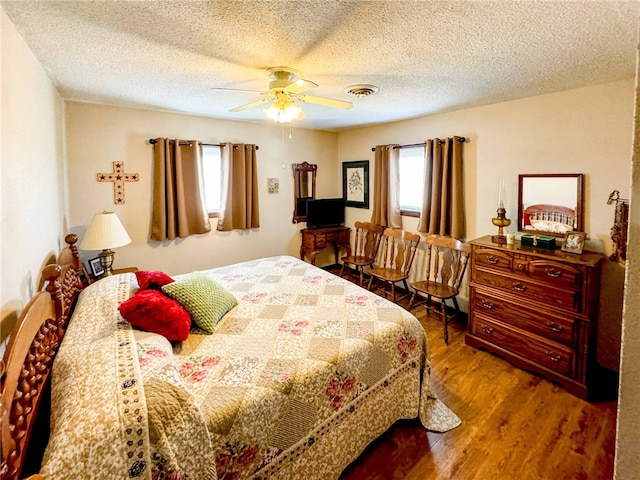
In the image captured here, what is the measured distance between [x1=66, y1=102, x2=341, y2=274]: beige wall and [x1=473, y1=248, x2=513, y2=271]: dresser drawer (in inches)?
105

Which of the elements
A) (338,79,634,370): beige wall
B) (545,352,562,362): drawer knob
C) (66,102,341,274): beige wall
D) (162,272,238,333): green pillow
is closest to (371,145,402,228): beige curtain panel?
(338,79,634,370): beige wall

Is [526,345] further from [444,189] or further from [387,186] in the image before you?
[387,186]

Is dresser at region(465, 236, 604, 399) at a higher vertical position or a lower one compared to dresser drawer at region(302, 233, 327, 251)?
lower

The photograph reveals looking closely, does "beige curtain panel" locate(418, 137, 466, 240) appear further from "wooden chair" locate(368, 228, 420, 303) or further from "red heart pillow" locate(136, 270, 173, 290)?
"red heart pillow" locate(136, 270, 173, 290)

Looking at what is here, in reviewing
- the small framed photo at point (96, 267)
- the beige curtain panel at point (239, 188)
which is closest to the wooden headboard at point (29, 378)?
the small framed photo at point (96, 267)

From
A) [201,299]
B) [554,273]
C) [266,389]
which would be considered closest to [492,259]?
[554,273]

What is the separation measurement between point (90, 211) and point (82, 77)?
143 cm

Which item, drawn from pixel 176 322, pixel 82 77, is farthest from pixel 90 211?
pixel 176 322

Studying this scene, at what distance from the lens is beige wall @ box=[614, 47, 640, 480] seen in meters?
0.47

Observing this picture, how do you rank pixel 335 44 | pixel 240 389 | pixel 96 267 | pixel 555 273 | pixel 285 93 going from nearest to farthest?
1. pixel 240 389
2. pixel 335 44
3. pixel 285 93
4. pixel 555 273
5. pixel 96 267

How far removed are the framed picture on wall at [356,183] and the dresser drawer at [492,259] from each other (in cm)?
211

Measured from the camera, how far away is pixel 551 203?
2807mm

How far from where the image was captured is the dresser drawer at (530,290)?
2354mm

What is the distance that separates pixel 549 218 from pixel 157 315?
3166mm
